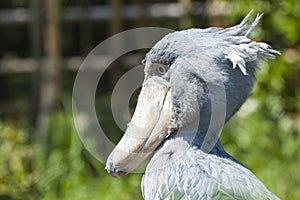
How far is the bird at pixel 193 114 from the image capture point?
201 cm

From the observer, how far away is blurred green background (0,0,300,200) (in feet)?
12.5

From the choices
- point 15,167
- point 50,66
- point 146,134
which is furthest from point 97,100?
point 146,134

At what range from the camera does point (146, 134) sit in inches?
84.7

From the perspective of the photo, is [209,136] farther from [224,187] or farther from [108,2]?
[108,2]

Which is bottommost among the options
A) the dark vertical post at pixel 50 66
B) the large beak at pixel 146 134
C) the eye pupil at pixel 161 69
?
the dark vertical post at pixel 50 66

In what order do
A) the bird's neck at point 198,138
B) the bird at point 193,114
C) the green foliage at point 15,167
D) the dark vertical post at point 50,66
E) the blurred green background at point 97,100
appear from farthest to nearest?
the dark vertical post at point 50,66, the blurred green background at point 97,100, the green foliage at point 15,167, the bird's neck at point 198,138, the bird at point 193,114

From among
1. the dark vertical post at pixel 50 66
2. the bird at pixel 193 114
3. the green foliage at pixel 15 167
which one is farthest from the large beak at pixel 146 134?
the dark vertical post at pixel 50 66

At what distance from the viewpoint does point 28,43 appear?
21.7 ft

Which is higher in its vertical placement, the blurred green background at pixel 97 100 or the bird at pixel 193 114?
the bird at pixel 193 114

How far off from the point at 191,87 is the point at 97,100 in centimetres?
379

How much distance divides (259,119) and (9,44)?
286 centimetres

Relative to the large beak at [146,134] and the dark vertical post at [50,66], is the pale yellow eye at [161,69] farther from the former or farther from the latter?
the dark vertical post at [50,66]

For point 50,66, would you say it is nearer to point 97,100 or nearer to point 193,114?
point 97,100

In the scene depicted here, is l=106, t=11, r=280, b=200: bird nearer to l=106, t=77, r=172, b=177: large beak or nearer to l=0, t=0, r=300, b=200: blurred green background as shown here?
l=106, t=77, r=172, b=177: large beak
